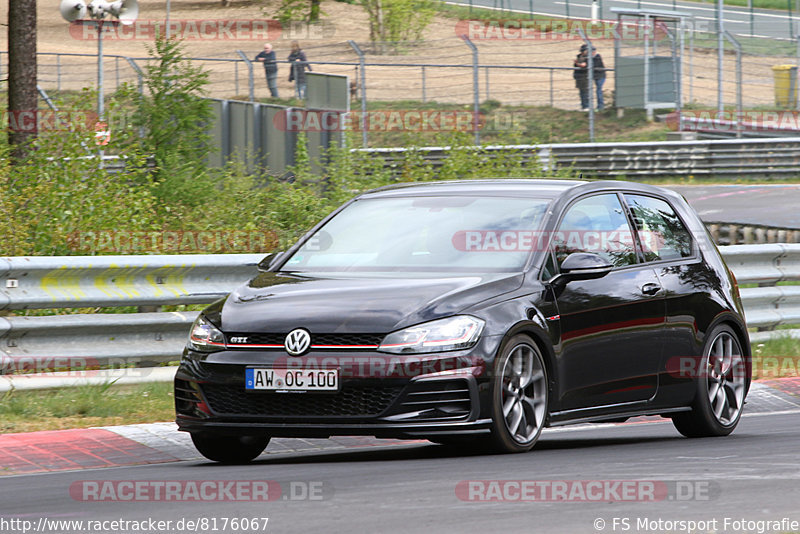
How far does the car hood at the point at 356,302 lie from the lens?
7.18 meters

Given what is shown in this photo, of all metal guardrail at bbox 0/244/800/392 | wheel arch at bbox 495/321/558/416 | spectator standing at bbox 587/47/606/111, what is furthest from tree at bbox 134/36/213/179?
spectator standing at bbox 587/47/606/111

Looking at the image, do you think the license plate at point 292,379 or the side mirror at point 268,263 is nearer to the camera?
the license plate at point 292,379

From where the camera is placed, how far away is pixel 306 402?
7191mm

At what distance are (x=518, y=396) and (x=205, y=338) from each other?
1.62 meters

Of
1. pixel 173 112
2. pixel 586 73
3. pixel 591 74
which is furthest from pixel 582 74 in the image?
pixel 173 112

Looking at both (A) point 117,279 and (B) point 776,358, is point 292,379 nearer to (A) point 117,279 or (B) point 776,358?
(A) point 117,279

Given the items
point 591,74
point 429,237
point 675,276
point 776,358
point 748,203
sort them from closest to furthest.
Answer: point 429,237
point 675,276
point 776,358
point 748,203
point 591,74

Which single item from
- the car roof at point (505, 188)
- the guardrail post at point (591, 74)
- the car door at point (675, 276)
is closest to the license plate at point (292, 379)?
the car roof at point (505, 188)

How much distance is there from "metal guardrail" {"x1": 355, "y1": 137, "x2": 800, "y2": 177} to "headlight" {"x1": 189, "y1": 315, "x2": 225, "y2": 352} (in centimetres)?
2120

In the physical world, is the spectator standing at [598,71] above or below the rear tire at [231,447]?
above

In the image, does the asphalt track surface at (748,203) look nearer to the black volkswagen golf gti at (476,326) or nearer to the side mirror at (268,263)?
the black volkswagen golf gti at (476,326)

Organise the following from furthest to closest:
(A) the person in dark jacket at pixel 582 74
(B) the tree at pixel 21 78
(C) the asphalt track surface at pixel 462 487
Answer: (A) the person in dark jacket at pixel 582 74 < (B) the tree at pixel 21 78 < (C) the asphalt track surface at pixel 462 487

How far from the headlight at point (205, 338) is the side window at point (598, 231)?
1966mm

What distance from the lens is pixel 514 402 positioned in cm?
746
